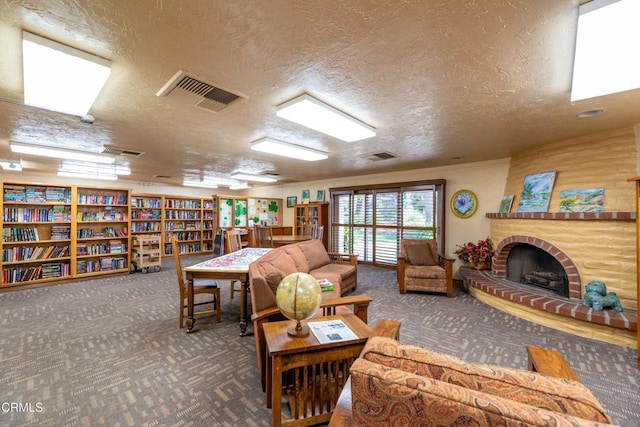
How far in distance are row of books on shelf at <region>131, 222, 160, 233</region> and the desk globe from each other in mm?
7677

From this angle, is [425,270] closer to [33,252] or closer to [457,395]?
[457,395]

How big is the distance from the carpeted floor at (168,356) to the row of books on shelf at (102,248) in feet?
4.48

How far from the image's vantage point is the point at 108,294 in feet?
14.1

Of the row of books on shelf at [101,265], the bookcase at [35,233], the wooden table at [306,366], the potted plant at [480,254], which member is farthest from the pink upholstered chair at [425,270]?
the bookcase at [35,233]

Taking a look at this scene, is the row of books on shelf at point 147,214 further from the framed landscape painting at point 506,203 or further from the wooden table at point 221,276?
the framed landscape painting at point 506,203

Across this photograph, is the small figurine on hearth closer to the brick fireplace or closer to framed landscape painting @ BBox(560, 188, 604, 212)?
the brick fireplace

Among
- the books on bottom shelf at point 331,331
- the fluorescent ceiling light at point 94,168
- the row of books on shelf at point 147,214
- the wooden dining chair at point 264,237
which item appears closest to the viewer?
the books on bottom shelf at point 331,331

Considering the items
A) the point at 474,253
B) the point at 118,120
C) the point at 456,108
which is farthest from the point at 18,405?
the point at 474,253

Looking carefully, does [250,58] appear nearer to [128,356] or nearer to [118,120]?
[118,120]

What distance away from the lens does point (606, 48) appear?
58.4 inches

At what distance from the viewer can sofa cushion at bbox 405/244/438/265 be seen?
15.1ft

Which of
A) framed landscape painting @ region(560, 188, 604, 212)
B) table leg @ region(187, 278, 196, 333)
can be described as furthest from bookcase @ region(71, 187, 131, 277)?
framed landscape painting @ region(560, 188, 604, 212)

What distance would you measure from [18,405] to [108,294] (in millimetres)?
2845

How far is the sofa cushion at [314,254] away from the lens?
4042mm
